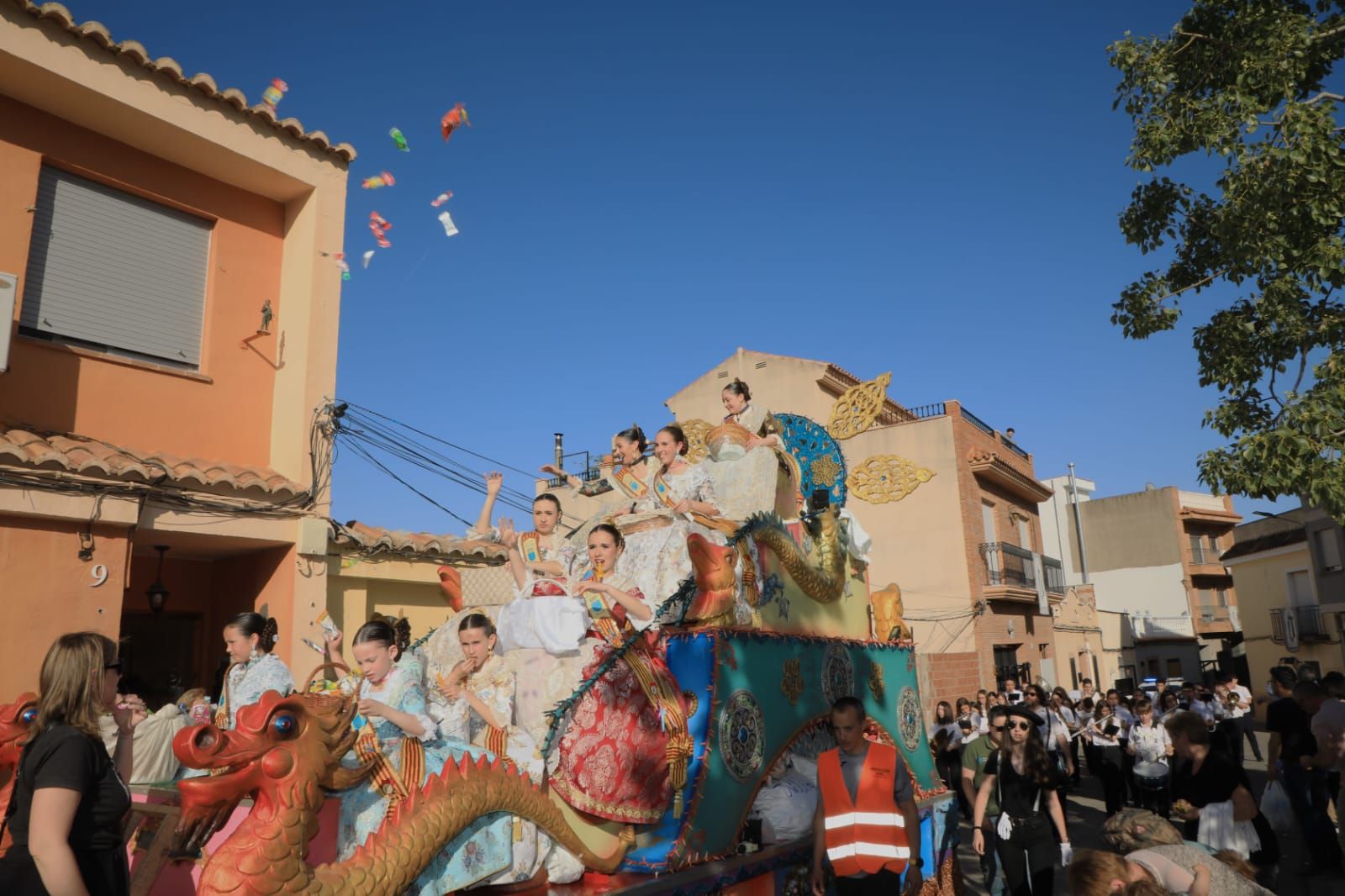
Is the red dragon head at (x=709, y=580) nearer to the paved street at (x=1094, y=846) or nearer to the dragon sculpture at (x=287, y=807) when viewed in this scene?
the dragon sculpture at (x=287, y=807)

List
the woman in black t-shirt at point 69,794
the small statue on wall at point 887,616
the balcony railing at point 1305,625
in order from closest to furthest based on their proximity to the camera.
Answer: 1. the woman in black t-shirt at point 69,794
2. the small statue on wall at point 887,616
3. the balcony railing at point 1305,625

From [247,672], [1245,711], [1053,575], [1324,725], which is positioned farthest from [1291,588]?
[247,672]

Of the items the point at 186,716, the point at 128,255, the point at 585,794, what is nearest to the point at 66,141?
the point at 128,255

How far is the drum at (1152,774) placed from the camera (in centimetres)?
880

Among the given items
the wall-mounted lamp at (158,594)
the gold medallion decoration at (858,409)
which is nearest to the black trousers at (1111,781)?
the gold medallion decoration at (858,409)

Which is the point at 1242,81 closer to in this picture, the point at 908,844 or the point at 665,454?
the point at 665,454

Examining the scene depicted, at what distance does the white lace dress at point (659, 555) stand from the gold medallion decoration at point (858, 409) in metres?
2.26

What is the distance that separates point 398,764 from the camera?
3656 mm

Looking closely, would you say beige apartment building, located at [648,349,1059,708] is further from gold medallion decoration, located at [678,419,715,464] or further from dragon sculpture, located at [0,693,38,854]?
dragon sculpture, located at [0,693,38,854]

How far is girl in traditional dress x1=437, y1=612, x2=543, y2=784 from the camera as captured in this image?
4.34 metres

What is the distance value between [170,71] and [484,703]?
7.11 metres

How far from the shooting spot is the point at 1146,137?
7934mm

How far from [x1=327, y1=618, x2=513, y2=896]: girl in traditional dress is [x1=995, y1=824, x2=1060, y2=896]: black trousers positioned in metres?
3.20

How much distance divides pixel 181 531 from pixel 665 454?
435 centimetres
